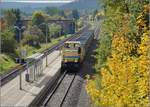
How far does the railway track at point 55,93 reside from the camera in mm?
36353

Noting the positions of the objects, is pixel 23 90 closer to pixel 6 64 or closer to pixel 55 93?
pixel 55 93

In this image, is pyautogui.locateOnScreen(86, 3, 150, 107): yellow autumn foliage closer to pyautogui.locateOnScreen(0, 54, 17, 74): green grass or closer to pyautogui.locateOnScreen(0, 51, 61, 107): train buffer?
pyautogui.locateOnScreen(0, 51, 61, 107): train buffer

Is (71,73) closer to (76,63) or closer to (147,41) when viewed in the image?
(76,63)

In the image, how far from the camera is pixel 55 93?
41.1 meters

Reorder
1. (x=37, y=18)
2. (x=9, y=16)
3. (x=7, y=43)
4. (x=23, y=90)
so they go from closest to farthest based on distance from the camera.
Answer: (x=23, y=90)
(x=7, y=43)
(x=9, y=16)
(x=37, y=18)

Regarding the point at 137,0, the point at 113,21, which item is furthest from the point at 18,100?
the point at 137,0

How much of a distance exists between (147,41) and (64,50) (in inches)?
1490

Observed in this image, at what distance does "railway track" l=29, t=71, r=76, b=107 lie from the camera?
36.4m

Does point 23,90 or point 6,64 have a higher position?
point 23,90

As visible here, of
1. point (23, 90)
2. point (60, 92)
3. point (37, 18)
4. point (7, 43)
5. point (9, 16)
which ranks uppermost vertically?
point (9, 16)

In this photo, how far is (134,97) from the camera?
18062 millimetres

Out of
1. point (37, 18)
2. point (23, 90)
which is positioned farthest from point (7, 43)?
point (37, 18)

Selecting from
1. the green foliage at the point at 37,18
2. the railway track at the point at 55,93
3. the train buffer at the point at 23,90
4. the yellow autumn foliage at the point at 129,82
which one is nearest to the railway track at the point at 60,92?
the railway track at the point at 55,93

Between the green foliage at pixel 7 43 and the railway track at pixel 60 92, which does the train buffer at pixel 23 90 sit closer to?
the railway track at pixel 60 92
